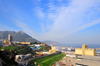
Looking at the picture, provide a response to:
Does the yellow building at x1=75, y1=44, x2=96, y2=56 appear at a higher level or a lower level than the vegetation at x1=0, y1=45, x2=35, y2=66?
higher

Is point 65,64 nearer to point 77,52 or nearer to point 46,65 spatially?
point 77,52

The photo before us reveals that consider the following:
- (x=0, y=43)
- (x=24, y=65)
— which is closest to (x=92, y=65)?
(x=24, y=65)

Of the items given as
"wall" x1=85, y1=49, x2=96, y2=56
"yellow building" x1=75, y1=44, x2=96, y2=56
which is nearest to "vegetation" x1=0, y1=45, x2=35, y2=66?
"yellow building" x1=75, y1=44, x2=96, y2=56

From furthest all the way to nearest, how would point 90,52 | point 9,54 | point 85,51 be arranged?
point 9,54 < point 85,51 < point 90,52

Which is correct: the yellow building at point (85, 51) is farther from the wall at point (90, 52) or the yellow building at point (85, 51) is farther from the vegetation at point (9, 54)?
the vegetation at point (9, 54)

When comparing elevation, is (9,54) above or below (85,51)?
below

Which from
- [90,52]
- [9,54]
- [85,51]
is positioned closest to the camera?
[90,52]

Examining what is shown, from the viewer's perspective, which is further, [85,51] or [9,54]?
[9,54]

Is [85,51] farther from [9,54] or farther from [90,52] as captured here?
[9,54]

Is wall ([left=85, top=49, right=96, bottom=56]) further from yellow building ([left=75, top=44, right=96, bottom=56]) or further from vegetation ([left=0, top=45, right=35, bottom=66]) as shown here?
vegetation ([left=0, top=45, right=35, bottom=66])

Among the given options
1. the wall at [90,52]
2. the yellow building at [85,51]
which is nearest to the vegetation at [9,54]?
the yellow building at [85,51]

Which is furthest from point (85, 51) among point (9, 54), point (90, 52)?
point (9, 54)
